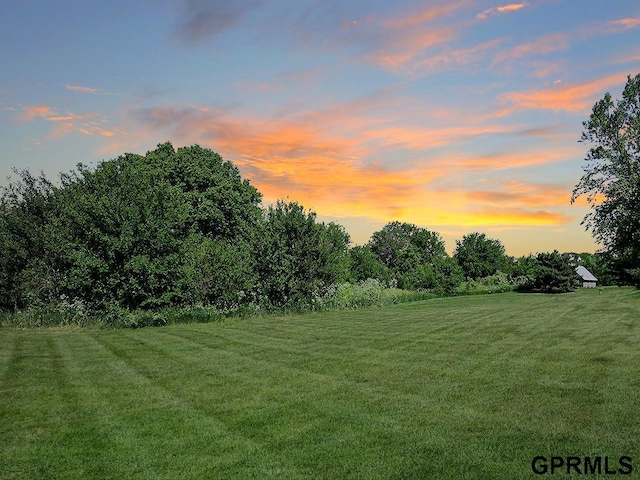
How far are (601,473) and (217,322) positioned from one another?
2321cm

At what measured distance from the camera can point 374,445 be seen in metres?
7.04

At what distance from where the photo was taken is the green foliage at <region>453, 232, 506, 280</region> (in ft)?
320

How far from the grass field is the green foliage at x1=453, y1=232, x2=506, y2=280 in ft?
271

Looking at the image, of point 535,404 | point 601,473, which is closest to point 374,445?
point 601,473

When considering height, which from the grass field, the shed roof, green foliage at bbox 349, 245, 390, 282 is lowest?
the grass field

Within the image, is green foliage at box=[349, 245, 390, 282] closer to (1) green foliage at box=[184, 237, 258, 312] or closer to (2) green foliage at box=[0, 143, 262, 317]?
(2) green foliage at box=[0, 143, 262, 317]

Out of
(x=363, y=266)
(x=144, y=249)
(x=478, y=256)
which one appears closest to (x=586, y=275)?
(x=478, y=256)

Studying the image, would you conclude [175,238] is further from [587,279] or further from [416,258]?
[587,279]

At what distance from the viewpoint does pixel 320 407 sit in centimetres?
903

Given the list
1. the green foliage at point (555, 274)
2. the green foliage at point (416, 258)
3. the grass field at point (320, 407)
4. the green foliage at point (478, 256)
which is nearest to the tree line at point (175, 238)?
the grass field at point (320, 407)

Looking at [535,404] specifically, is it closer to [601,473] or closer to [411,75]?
[601,473]

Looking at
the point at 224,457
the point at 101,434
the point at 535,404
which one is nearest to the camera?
the point at 224,457

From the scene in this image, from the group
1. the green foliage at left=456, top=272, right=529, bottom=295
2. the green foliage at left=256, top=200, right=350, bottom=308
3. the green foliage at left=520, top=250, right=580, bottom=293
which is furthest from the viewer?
the green foliage at left=456, top=272, right=529, bottom=295

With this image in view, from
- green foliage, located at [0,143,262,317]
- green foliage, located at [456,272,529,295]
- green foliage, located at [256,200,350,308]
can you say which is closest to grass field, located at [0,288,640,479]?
green foliage, located at [0,143,262,317]
